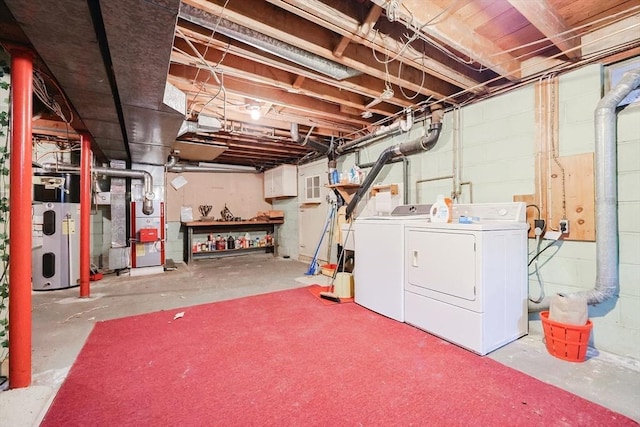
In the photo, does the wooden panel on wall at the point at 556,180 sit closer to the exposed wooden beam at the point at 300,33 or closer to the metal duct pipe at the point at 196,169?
the exposed wooden beam at the point at 300,33

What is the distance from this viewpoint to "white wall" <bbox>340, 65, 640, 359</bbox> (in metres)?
1.92

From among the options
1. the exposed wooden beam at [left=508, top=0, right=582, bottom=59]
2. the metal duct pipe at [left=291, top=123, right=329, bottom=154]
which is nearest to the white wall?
the exposed wooden beam at [left=508, top=0, right=582, bottom=59]

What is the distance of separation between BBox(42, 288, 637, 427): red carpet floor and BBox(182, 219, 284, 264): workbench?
338 centimetres

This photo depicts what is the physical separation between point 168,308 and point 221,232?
3.58m

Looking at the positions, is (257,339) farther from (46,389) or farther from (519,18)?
(519,18)

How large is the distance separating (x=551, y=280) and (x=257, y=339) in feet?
8.15

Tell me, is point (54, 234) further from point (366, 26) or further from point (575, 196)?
point (575, 196)

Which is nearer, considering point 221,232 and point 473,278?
point 473,278

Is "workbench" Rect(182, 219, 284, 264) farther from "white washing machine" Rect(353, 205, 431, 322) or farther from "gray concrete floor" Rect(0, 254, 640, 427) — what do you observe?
"white washing machine" Rect(353, 205, 431, 322)

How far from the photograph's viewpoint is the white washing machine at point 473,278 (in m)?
2.02

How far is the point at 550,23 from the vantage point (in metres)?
1.84

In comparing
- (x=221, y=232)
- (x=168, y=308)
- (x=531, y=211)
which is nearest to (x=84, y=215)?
(x=168, y=308)

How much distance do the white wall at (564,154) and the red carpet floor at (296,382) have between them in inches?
35.6

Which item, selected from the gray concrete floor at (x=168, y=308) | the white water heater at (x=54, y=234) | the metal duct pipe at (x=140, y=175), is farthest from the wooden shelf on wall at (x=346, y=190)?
the white water heater at (x=54, y=234)
